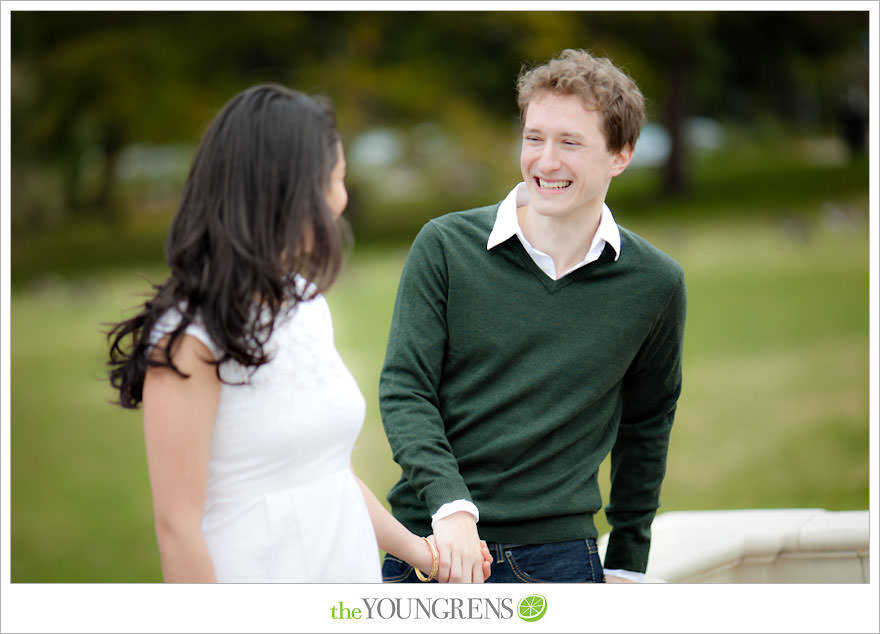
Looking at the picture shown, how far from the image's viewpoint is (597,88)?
58.2 inches


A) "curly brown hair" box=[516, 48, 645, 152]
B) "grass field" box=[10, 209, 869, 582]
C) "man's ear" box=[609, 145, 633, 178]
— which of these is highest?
"curly brown hair" box=[516, 48, 645, 152]

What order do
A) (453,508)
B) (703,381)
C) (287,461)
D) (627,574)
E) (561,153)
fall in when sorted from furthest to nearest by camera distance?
(703,381) < (627,574) < (561,153) < (453,508) < (287,461)

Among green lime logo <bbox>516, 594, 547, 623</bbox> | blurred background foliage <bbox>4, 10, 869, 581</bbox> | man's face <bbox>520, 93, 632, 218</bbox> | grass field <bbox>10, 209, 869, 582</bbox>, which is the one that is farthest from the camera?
blurred background foliage <bbox>4, 10, 869, 581</bbox>

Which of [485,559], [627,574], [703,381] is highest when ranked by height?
[485,559]

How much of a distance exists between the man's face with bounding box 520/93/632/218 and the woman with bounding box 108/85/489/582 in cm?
36

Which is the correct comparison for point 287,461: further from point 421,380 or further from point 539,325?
point 539,325

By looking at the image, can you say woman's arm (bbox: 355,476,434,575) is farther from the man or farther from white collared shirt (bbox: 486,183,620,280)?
white collared shirt (bbox: 486,183,620,280)

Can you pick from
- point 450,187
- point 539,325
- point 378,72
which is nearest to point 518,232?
point 539,325

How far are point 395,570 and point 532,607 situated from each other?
24 cm

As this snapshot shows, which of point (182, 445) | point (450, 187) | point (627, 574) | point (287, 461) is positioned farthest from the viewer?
point (450, 187)

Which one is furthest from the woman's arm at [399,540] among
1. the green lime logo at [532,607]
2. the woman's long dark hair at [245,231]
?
the woman's long dark hair at [245,231]

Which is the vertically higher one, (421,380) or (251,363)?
(251,363)

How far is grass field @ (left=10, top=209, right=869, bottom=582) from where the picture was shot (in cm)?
618

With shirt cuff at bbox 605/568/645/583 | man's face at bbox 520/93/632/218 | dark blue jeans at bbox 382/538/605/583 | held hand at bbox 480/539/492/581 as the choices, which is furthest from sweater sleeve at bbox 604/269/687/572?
held hand at bbox 480/539/492/581
